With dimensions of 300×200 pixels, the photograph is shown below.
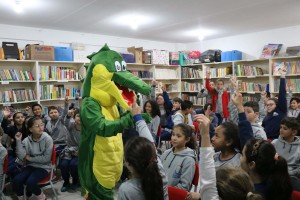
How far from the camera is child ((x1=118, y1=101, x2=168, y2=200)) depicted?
4.61 ft

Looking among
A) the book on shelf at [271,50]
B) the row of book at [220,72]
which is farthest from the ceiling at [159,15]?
the row of book at [220,72]

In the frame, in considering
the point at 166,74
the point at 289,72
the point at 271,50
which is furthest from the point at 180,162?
the point at 166,74

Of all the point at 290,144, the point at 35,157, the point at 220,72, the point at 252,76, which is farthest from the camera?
the point at 220,72

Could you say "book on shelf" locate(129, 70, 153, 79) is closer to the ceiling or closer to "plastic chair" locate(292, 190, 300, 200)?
the ceiling

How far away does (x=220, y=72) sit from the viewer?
7.21 meters

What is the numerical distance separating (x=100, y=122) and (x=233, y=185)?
1.16 m

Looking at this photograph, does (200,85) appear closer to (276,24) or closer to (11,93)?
(276,24)

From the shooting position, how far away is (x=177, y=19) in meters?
5.39

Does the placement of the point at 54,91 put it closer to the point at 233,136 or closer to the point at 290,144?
the point at 233,136

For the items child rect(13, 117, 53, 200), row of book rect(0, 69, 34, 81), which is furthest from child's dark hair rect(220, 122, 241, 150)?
row of book rect(0, 69, 34, 81)

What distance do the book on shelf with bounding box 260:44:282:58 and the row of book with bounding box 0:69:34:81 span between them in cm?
520

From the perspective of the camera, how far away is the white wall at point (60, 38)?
559 centimetres

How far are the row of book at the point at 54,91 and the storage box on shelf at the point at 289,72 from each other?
4.54m

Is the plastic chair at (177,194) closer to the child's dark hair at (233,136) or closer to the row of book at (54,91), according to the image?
the child's dark hair at (233,136)
